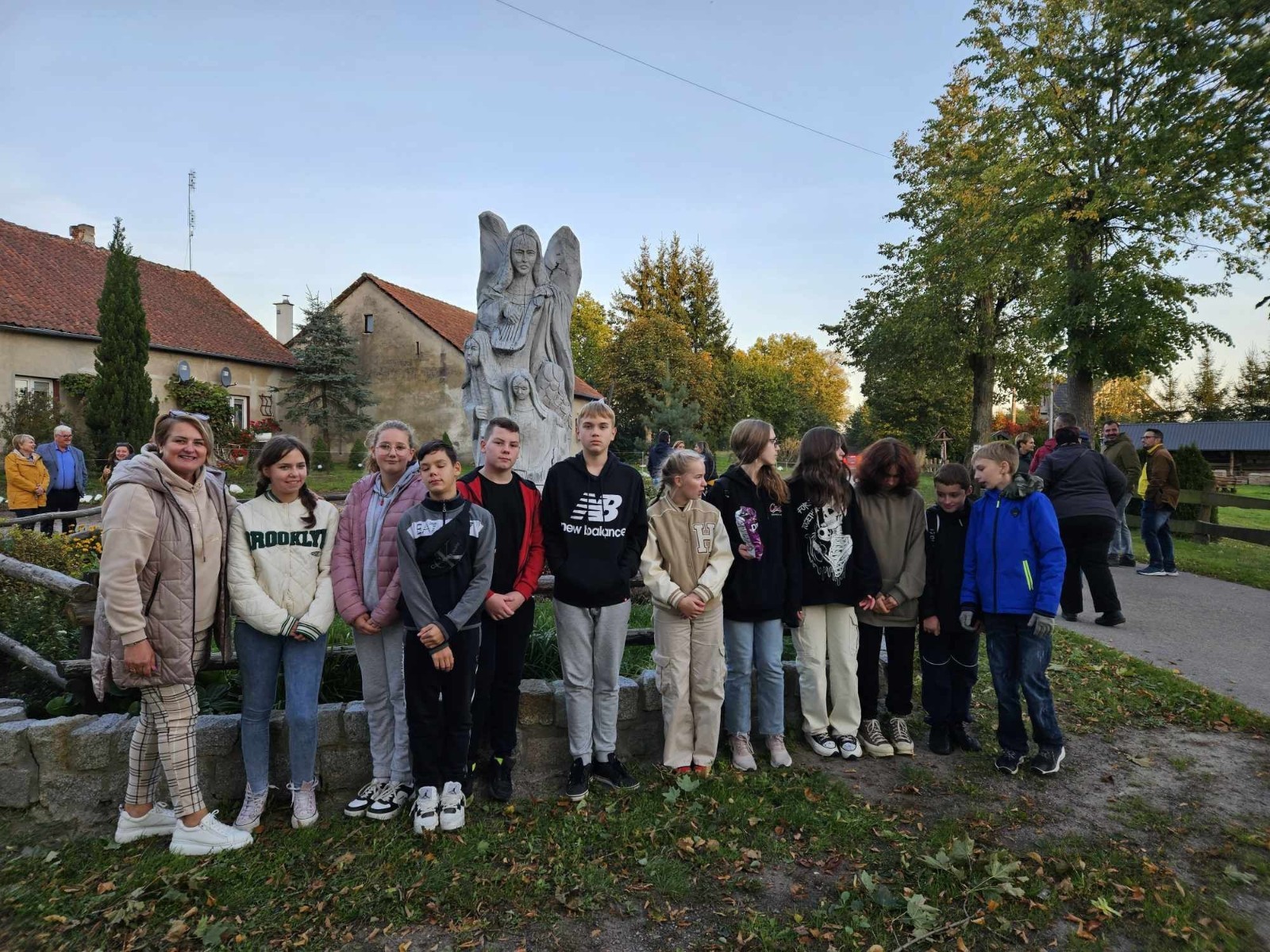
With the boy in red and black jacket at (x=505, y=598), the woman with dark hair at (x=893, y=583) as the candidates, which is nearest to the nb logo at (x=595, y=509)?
the boy in red and black jacket at (x=505, y=598)

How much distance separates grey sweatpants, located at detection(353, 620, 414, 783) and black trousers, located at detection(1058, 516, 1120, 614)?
591 cm

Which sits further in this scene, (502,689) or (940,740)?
(940,740)

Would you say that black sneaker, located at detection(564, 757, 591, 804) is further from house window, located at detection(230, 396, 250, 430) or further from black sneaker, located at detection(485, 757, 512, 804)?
house window, located at detection(230, 396, 250, 430)

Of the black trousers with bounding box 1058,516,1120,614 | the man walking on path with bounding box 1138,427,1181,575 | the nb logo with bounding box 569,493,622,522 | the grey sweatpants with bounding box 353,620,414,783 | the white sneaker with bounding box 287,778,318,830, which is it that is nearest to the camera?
the white sneaker with bounding box 287,778,318,830

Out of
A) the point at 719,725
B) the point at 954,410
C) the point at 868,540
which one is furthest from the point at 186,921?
the point at 954,410

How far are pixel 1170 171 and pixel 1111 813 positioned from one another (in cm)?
1528

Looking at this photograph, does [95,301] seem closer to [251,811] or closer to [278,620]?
[278,620]

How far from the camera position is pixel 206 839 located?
126 inches

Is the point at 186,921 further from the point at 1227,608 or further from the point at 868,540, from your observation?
the point at 1227,608

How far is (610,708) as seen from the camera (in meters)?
3.81

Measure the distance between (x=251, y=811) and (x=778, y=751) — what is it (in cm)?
272

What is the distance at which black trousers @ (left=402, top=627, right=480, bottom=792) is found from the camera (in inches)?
135

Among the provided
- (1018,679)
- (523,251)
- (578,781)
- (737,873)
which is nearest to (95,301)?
(523,251)

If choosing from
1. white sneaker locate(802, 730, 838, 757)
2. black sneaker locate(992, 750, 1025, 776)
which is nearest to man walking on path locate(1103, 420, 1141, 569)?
black sneaker locate(992, 750, 1025, 776)
